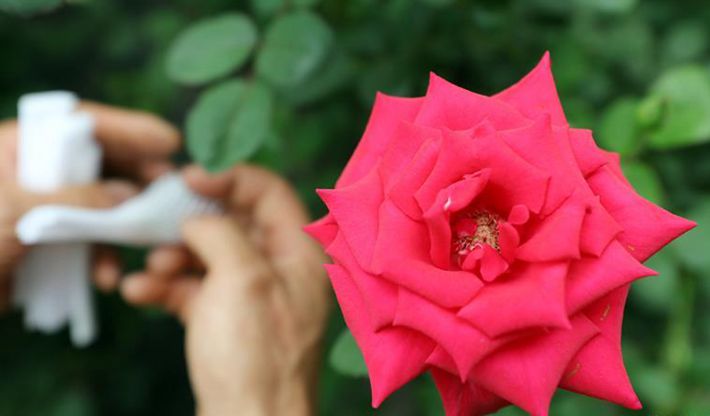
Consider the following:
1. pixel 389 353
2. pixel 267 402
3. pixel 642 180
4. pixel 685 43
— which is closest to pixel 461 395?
pixel 389 353

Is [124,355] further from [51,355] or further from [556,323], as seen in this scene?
[556,323]

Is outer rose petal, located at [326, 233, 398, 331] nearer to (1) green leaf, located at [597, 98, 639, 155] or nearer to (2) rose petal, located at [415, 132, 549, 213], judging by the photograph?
(2) rose petal, located at [415, 132, 549, 213]

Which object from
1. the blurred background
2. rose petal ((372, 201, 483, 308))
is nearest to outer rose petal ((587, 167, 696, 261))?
rose petal ((372, 201, 483, 308))

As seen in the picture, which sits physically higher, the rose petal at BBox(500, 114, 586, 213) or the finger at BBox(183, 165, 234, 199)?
the rose petal at BBox(500, 114, 586, 213)

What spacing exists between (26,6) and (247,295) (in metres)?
0.38

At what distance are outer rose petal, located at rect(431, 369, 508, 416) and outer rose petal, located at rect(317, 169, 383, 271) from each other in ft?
0.36

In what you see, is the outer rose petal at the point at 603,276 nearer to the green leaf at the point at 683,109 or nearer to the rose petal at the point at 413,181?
the rose petal at the point at 413,181

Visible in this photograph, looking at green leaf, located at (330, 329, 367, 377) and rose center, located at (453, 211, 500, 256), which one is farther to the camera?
green leaf, located at (330, 329, 367, 377)

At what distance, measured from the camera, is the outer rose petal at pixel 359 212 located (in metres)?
0.52

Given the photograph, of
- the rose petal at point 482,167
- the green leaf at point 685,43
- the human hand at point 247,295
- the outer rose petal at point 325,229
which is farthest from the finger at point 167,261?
the green leaf at point 685,43

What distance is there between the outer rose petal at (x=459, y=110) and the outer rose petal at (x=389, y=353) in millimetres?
150

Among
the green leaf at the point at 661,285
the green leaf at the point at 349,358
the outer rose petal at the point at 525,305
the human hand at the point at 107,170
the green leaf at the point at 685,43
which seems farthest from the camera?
the green leaf at the point at 685,43

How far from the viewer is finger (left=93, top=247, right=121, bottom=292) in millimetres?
973

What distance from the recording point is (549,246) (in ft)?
1.63
